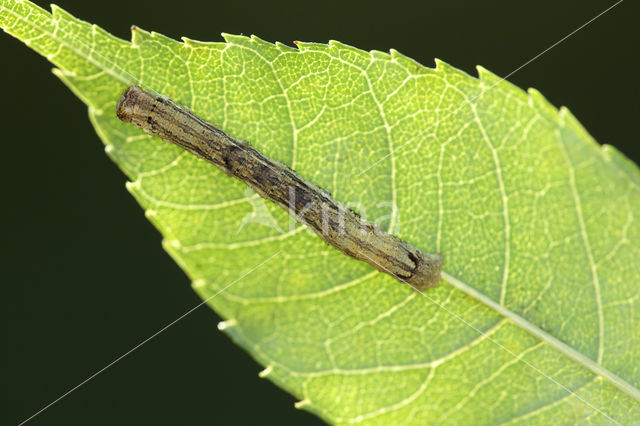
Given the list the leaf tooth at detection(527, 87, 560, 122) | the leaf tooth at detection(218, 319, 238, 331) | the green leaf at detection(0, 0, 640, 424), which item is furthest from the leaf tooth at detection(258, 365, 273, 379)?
the leaf tooth at detection(527, 87, 560, 122)

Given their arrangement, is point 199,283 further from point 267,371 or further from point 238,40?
point 238,40

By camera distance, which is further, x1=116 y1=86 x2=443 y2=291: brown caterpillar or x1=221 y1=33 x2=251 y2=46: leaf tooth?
x1=116 y1=86 x2=443 y2=291: brown caterpillar

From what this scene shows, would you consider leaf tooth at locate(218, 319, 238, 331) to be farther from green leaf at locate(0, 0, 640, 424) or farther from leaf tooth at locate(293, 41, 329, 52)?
leaf tooth at locate(293, 41, 329, 52)

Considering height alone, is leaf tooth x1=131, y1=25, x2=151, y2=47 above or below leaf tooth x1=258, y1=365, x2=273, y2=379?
above

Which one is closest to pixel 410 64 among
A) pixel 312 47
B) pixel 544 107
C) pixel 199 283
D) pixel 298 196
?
pixel 312 47

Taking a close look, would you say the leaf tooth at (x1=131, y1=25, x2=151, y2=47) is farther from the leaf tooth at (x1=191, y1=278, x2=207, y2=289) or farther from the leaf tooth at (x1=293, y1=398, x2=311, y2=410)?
the leaf tooth at (x1=293, y1=398, x2=311, y2=410)

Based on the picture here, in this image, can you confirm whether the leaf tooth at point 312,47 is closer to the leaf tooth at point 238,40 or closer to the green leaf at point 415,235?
the green leaf at point 415,235

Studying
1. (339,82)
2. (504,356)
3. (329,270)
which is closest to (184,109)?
(339,82)

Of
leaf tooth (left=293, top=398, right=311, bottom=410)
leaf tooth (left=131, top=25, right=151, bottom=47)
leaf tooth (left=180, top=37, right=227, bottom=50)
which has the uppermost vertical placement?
leaf tooth (left=180, top=37, right=227, bottom=50)
